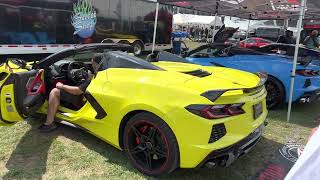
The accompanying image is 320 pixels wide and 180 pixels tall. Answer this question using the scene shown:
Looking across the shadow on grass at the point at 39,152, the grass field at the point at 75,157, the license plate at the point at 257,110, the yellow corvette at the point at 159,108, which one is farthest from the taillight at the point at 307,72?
the shadow on grass at the point at 39,152

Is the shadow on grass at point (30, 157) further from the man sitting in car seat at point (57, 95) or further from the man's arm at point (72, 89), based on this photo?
the man's arm at point (72, 89)

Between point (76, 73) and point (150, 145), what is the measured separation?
78.0 inches

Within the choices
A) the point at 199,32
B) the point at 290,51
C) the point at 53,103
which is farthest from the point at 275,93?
the point at 199,32

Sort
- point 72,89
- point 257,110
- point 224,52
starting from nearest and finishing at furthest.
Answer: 1. point 257,110
2. point 72,89
3. point 224,52

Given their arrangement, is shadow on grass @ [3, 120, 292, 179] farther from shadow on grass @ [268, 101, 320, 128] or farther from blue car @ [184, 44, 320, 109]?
blue car @ [184, 44, 320, 109]

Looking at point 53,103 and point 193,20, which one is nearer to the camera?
point 53,103

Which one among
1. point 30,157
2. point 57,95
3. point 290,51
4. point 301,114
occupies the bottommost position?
point 30,157

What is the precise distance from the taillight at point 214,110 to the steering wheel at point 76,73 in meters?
2.35

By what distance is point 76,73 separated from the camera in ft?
16.2

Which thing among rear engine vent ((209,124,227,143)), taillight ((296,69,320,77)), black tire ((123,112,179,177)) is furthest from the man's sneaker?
taillight ((296,69,320,77))

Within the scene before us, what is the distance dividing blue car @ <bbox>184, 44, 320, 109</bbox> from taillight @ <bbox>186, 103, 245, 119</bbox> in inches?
125

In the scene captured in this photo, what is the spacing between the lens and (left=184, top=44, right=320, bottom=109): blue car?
638 centimetres

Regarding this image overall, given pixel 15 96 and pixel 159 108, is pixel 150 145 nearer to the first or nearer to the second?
pixel 159 108

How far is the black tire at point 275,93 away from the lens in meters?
6.57
